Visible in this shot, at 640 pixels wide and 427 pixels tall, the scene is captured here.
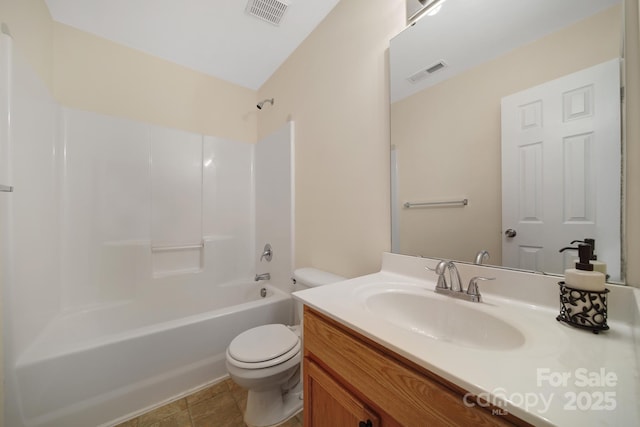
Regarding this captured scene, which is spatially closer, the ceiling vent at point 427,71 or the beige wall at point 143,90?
the ceiling vent at point 427,71

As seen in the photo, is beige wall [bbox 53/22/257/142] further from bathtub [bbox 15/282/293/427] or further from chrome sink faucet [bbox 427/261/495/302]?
chrome sink faucet [bbox 427/261/495/302]

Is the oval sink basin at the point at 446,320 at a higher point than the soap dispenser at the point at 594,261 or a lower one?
lower

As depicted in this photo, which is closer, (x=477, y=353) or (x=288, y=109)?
(x=477, y=353)

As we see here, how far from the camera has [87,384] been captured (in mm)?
1135

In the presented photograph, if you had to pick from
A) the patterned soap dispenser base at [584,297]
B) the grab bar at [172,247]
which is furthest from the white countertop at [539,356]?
the grab bar at [172,247]

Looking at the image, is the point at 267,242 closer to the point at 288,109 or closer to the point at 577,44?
the point at 288,109

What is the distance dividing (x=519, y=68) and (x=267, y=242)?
2.00 meters

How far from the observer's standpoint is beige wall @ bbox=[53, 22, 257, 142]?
5.39ft

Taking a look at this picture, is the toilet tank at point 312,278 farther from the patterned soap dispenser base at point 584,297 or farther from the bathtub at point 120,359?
the patterned soap dispenser base at point 584,297

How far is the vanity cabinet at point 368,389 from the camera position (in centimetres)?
43

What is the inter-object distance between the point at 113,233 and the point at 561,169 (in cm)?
258

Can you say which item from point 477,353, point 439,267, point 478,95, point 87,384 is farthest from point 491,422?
point 87,384

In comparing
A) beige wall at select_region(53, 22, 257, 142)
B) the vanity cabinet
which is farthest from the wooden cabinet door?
beige wall at select_region(53, 22, 257, 142)

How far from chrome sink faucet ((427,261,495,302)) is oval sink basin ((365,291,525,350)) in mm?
37
